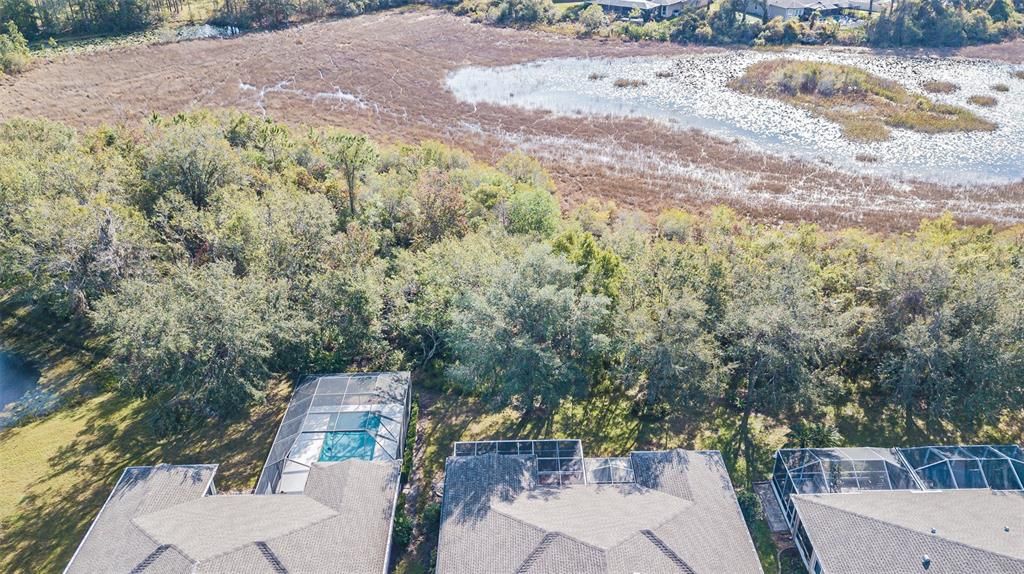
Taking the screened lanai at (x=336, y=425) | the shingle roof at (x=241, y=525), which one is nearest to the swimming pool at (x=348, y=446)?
the screened lanai at (x=336, y=425)

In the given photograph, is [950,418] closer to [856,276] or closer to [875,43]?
[856,276]

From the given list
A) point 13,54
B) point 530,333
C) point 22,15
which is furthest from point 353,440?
point 22,15

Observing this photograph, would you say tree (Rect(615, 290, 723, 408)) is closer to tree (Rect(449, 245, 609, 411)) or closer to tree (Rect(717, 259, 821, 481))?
tree (Rect(717, 259, 821, 481))

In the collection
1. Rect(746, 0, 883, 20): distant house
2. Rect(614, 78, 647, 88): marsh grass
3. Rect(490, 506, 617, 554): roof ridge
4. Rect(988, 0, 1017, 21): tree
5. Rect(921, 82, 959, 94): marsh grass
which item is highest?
Rect(746, 0, 883, 20): distant house

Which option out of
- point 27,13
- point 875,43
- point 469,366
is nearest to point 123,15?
point 27,13

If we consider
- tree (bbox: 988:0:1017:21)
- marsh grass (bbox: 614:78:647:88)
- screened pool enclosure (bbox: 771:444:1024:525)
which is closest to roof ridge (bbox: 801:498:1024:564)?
screened pool enclosure (bbox: 771:444:1024:525)
